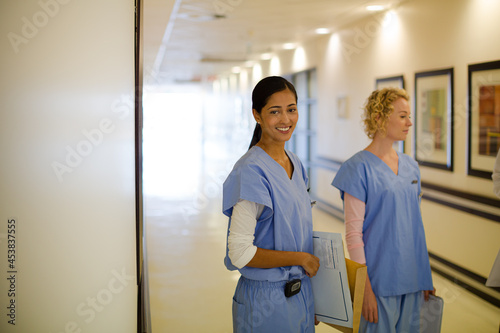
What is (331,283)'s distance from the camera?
1.84 m

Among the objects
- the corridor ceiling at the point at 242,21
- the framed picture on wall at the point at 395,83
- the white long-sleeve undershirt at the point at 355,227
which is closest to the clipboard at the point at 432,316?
the white long-sleeve undershirt at the point at 355,227

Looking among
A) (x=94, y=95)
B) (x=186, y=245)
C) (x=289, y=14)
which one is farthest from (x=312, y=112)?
(x=94, y=95)

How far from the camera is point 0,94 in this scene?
1.84 metres

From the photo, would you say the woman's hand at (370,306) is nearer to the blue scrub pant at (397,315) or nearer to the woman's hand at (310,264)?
the blue scrub pant at (397,315)

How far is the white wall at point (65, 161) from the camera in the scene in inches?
73.9

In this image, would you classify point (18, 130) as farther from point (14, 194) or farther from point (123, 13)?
point (123, 13)

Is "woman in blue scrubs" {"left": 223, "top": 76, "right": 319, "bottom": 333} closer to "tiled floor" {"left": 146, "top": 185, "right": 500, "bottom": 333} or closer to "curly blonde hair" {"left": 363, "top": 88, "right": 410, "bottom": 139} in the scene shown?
"curly blonde hair" {"left": 363, "top": 88, "right": 410, "bottom": 139}

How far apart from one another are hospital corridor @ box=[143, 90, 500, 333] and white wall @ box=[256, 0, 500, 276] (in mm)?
485

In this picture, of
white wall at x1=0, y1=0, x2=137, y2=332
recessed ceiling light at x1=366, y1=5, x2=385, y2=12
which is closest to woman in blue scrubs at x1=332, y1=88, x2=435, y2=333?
white wall at x1=0, y1=0, x2=137, y2=332

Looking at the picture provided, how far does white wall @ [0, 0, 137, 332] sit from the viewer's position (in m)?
1.88

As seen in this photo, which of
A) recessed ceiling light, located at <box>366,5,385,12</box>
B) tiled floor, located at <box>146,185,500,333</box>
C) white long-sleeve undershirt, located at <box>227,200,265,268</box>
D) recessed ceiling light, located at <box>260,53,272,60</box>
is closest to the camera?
white long-sleeve undershirt, located at <box>227,200,265,268</box>

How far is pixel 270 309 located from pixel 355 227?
2.36ft

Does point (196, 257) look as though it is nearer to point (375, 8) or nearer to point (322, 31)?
point (375, 8)

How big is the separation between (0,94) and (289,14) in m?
5.55
